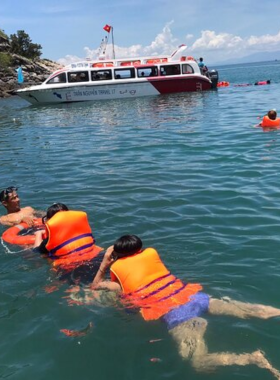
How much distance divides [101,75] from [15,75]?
64.5ft

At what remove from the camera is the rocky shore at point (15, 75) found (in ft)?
139

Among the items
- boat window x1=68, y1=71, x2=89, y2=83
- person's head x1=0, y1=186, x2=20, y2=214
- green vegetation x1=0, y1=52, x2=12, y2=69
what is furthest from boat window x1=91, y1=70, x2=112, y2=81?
person's head x1=0, y1=186, x2=20, y2=214

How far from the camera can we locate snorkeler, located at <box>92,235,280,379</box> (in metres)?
3.79

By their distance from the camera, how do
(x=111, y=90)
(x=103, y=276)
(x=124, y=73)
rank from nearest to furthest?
(x=103, y=276) → (x=111, y=90) → (x=124, y=73)

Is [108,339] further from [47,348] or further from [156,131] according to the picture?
[156,131]

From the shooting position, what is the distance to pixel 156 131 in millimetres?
15344

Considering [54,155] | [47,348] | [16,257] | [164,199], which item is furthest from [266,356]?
[54,155]

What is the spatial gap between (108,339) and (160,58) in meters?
28.8

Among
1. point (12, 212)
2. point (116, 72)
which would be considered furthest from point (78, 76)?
point (12, 212)

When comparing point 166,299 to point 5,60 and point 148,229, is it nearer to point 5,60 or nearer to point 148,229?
point 148,229

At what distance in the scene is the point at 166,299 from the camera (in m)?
4.05

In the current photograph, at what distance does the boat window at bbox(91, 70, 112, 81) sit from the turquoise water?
1413 centimetres

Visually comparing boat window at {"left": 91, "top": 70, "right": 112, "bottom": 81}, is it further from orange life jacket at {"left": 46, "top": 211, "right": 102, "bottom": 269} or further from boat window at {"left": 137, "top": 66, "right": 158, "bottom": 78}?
orange life jacket at {"left": 46, "top": 211, "right": 102, "bottom": 269}

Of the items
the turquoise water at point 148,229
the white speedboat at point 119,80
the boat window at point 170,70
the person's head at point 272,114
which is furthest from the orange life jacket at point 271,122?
the boat window at point 170,70
